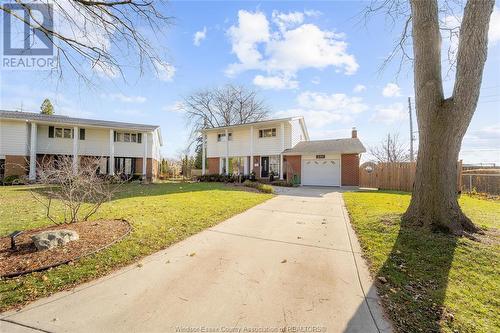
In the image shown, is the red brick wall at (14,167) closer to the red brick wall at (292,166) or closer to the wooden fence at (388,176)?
the red brick wall at (292,166)

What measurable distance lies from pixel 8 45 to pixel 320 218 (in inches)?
350

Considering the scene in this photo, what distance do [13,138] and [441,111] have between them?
28.0 m

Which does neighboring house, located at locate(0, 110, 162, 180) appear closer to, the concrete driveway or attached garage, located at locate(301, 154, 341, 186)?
attached garage, located at locate(301, 154, 341, 186)

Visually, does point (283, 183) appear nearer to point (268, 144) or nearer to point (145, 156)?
point (268, 144)

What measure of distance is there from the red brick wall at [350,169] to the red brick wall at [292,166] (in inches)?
142

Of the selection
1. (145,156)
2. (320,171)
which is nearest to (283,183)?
(320,171)

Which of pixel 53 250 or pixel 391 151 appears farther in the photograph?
pixel 391 151

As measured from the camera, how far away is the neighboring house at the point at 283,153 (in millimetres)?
19531

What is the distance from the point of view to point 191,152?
3866 cm

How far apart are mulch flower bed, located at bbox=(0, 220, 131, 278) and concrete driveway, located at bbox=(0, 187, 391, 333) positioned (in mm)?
1008

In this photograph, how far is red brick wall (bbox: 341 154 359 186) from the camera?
19.1 m

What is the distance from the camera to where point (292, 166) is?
832 inches

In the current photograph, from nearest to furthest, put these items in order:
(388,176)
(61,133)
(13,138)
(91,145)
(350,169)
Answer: (388,176), (350,169), (13,138), (61,133), (91,145)

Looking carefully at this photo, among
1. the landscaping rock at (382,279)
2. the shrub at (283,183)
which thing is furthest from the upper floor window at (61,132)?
the landscaping rock at (382,279)
